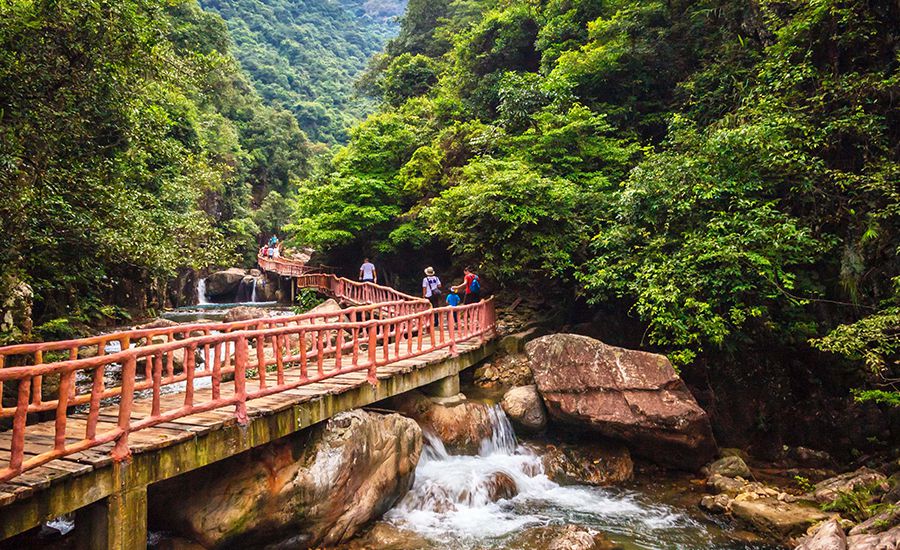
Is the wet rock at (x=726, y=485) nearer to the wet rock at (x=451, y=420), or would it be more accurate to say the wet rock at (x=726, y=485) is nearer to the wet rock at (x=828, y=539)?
the wet rock at (x=828, y=539)

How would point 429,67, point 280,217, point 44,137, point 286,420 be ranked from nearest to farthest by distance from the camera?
point 286,420
point 44,137
point 429,67
point 280,217

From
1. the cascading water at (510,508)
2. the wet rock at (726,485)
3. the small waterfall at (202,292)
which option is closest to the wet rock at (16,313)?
the cascading water at (510,508)

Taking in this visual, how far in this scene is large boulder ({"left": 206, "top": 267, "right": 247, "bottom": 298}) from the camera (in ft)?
109

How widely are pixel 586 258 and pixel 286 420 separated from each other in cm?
820

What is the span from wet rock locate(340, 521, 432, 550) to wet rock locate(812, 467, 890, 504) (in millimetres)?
6096

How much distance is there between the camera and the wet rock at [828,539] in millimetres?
5430

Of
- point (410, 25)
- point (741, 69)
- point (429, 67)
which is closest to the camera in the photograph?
point (741, 69)

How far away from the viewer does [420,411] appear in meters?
9.72

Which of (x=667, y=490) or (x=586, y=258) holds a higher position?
(x=586, y=258)

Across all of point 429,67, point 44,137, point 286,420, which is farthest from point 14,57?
point 429,67

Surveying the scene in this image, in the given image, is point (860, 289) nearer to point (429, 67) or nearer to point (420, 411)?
point (420, 411)

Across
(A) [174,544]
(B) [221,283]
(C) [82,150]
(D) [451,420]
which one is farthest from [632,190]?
(B) [221,283]

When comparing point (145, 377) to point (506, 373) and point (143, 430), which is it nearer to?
point (143, 430)

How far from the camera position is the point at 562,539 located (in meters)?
6.57
